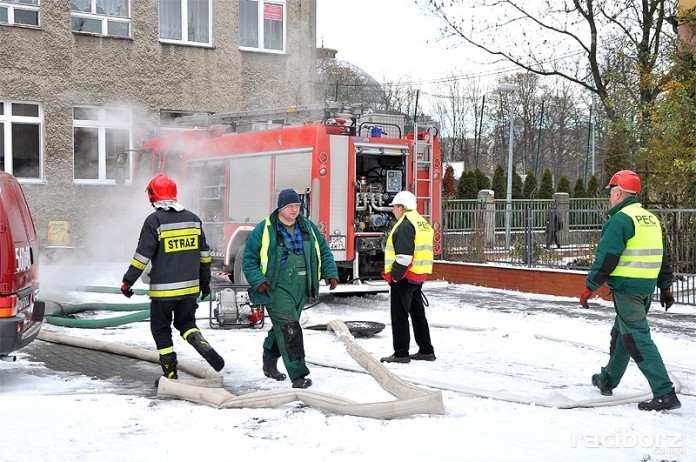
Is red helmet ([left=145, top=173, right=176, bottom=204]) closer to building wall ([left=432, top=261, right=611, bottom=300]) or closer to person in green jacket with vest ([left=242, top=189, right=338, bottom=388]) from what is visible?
person in green jacket with vest ([left=242, top=189, right=338, bottom=388])

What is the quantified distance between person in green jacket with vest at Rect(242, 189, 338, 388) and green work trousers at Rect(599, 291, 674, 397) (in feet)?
8.28

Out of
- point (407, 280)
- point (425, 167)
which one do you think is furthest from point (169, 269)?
point (425, 167)

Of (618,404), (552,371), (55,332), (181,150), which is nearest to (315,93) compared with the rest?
(181,150)

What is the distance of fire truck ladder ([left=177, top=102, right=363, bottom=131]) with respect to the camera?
13.1 metres

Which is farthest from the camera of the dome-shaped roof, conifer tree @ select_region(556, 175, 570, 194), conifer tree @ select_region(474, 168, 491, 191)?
the dome-shaped roof

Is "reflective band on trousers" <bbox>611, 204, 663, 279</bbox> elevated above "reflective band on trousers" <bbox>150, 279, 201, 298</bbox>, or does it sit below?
above

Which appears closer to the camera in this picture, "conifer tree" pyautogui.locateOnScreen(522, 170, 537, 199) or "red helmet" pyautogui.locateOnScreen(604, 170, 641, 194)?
"red helmet" pyautogui.locateOnScreen(604, 170, 641, 194)

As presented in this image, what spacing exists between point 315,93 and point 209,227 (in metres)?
10.2

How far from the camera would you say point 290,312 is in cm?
759

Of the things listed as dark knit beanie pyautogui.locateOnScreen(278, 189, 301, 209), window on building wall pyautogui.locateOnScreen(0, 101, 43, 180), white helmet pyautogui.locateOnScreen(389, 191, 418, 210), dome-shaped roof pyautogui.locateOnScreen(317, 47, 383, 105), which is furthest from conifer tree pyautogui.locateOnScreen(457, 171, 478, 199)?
dark knit beanie pyautogui.locateOnScreen(278, 189, 301, 209)

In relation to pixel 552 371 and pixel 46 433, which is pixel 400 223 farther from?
pixel 46 433

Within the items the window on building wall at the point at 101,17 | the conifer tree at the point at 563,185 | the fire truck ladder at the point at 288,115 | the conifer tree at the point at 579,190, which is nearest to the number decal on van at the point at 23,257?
the fire truck ladder at the point at 288,115

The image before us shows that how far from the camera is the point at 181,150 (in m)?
15.5

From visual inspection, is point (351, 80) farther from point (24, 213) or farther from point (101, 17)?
point (24, 213)
